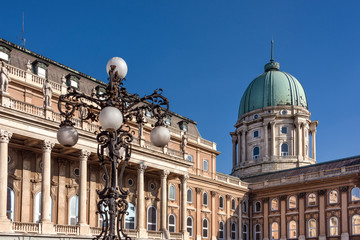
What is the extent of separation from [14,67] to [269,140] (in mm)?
56861

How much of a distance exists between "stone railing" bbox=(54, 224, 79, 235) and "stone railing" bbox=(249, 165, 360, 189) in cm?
3697

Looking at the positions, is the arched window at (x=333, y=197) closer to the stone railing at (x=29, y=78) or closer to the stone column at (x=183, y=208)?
the stone column at (x=183, y=208)

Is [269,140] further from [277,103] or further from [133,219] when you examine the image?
[133,219]

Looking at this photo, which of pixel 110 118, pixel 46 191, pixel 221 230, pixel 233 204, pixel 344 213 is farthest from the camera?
pixel 233 204

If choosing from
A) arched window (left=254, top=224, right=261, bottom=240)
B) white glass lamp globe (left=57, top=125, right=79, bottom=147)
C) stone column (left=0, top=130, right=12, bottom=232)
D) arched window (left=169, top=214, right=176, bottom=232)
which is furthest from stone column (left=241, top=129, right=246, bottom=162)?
white glass lamp globe (left=57, top=125, right=79, bottom=147)

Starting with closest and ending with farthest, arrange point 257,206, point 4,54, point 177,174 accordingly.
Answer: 1. point 4,54
2. point 177,174
3. point 257,206

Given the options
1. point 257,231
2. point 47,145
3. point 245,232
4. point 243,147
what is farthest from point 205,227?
point 47,145

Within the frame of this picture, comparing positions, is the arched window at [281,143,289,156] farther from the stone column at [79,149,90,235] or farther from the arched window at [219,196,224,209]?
the stone column at [79,149,90,235]

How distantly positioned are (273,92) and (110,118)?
82852mm

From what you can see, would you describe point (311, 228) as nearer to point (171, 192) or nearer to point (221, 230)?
point (221, 230)

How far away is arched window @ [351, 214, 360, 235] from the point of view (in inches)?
2415

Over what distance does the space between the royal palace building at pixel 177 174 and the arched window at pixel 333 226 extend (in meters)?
0.13

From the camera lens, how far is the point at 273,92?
92.4 metres

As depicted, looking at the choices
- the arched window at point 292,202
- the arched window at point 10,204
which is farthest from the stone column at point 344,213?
the arched window at point 10,204
